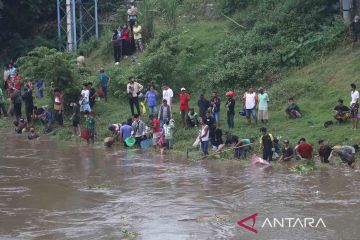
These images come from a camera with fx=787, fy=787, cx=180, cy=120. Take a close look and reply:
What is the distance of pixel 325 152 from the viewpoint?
2042cm

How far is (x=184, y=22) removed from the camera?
115ft

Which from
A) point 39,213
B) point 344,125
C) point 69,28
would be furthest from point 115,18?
point 39,213

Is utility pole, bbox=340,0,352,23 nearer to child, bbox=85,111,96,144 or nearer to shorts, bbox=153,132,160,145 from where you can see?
shorts, bbox=153,132,160,145

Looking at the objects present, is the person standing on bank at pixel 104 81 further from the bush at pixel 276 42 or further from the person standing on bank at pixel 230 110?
the person standing on bank at pixel 230 110

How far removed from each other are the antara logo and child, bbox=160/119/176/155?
8.73 m

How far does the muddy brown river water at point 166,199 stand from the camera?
14539 millimetres

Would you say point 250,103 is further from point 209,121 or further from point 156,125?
point 156,125

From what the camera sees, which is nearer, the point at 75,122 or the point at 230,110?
the point at 230,110

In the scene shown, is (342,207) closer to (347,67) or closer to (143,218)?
(143,218)

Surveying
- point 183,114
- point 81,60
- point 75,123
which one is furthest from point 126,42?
point 183,114

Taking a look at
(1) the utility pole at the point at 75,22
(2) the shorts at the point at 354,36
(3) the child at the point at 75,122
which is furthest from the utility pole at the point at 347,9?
(1) the utility pole at the point at 75,22

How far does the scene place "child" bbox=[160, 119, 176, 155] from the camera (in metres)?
23.6

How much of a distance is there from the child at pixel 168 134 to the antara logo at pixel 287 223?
873 centimetres

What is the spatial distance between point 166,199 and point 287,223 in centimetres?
336
